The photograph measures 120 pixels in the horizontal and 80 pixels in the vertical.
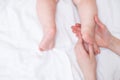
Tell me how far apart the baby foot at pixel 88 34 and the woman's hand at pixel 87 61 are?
0.09 feet

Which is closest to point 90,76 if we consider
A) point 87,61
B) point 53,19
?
point 87,61

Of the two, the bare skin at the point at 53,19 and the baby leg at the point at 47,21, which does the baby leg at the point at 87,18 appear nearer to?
the bare skin at the point at 53,19

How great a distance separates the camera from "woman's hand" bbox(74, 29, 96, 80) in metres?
0.93

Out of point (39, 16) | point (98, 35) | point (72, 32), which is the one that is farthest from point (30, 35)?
point (98, 35)

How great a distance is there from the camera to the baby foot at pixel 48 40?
97 centimetres

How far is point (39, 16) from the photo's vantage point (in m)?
1.04

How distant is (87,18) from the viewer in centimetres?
102

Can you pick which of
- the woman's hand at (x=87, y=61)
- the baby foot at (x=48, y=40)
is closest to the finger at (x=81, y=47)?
the woman's hand at (x=87, y=61)

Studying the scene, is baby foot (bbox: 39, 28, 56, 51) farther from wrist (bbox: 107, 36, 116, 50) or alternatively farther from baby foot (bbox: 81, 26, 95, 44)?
wrist (bbox: 107, 36, 116, 50)

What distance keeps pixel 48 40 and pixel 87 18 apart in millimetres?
209

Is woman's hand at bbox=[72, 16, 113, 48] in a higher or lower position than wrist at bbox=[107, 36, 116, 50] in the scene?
higher

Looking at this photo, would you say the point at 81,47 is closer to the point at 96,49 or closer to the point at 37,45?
the point at 96,49

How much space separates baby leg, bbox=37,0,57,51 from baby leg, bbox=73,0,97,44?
0.13m

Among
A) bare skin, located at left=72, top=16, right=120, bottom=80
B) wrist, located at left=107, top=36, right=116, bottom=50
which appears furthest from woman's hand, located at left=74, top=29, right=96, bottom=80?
wrist, located at left=107, top=36, right=116, bottom=50
